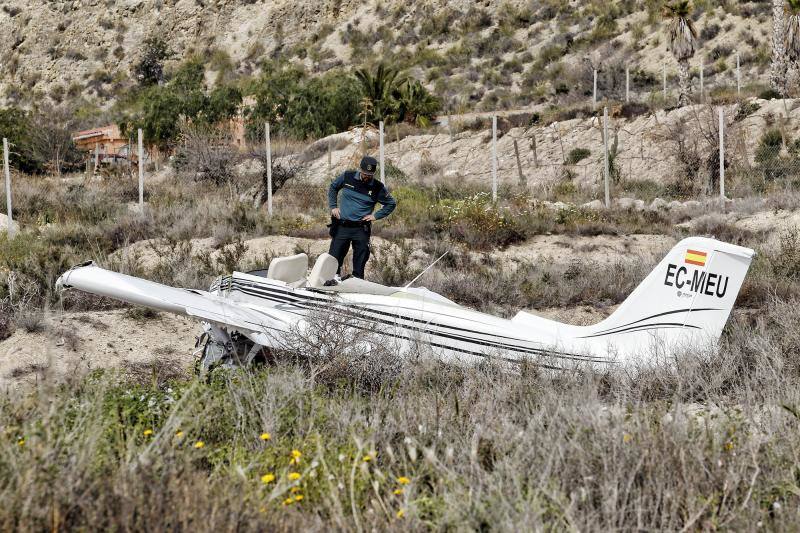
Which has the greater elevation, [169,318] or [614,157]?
[614,157]

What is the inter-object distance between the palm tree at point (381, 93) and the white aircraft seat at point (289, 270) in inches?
997

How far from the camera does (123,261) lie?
12945mm

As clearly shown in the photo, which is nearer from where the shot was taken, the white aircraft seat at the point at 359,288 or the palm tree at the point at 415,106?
the white aircraft seat at the point at 359,288

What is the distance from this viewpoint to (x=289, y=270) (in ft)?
27.5

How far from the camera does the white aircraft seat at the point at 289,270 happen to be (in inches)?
326

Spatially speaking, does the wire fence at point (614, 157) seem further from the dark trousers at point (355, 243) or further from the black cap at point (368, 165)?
the black cap at point (368, 165)

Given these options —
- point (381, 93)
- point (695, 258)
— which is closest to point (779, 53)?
point (381, 93)

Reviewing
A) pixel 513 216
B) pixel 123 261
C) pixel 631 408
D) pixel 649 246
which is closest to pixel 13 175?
pixel 123 261

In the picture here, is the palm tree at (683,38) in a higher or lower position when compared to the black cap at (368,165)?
higher

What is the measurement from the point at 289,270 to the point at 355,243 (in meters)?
2.60

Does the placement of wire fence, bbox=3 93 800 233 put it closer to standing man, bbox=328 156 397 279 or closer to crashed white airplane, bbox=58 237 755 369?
standing man, bbox=328 156 397 279

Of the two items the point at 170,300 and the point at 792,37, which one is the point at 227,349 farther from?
the point at 792,37

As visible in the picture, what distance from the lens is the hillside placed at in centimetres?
3766

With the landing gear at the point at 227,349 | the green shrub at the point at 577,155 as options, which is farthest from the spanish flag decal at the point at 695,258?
the green shrub at the point at 577,155
